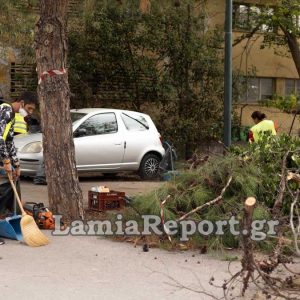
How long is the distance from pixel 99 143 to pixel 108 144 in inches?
9.6

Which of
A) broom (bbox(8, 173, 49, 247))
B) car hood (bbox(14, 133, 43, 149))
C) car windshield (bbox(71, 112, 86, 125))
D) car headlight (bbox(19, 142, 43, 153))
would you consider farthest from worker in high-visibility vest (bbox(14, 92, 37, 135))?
broom (bbox(8, 173, 49, 247))

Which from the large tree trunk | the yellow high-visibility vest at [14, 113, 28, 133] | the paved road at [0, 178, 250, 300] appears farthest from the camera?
the yellow high-visibility vest at [14, 113, 28, 133]

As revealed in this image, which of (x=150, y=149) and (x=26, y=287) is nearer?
(x=26, y=287)

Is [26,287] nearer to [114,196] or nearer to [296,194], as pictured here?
[296,194]

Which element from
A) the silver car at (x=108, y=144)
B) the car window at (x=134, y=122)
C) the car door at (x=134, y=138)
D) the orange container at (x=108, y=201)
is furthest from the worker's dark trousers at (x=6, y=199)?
the car window at (x=134, y=122)

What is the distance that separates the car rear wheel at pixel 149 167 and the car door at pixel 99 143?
676 millimetres

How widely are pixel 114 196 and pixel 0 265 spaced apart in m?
3.09

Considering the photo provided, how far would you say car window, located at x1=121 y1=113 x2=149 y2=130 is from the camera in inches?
593

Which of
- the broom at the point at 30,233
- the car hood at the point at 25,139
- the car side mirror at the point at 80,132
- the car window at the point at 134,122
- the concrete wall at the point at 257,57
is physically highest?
the concrete wall at the point at 257,57

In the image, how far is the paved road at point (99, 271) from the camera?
Answer: 237 inches

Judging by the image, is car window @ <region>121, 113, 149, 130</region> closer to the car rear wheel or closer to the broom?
the car rear wheel

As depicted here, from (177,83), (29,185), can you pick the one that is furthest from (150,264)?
(177,83)

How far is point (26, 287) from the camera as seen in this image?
6.14 m

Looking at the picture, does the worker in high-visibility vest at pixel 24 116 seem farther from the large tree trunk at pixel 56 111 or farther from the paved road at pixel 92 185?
the paved road at pixel 92 185
